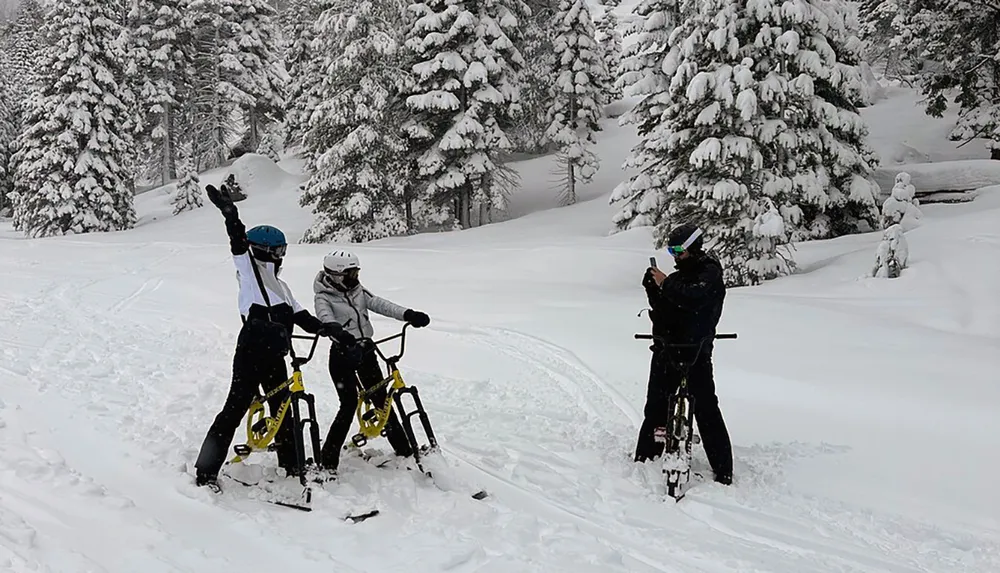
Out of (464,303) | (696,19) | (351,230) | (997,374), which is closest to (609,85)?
(351,230)

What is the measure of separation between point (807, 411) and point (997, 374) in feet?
7.59

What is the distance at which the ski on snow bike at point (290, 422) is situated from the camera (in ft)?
17.3

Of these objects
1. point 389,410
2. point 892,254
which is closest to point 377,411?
point 389,410

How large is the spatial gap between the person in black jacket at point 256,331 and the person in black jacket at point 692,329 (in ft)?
8.41

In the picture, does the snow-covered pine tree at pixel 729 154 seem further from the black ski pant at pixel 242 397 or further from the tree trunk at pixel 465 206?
the tree trunk at pixel 465 206

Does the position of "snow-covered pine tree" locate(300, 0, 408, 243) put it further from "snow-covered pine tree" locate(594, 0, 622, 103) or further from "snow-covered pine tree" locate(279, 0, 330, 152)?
"snow-covered pine tree" locate(594, 0, 622, 103)

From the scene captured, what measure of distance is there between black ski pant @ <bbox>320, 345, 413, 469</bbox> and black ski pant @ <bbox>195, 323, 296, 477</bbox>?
0.34m

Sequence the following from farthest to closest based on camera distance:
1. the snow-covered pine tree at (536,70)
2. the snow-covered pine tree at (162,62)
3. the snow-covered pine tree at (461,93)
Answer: the snow-covered pine tree at (162,62), the snow-covered pine tree at (536,70), the snow-covered pine tree at (461,93)

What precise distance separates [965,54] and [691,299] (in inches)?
859

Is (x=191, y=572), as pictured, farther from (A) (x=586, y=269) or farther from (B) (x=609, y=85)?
(B) (x=609, y=85)

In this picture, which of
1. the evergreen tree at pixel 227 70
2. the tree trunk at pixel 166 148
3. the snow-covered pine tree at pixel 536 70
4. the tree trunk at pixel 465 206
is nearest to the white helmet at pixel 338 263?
the tree trunk at pixel 465 206

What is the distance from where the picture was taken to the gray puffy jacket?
581 centimetres

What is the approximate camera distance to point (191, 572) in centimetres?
411

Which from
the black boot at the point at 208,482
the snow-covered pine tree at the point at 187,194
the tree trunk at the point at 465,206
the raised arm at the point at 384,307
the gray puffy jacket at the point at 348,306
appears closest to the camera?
the black boot at the point at 208,482
